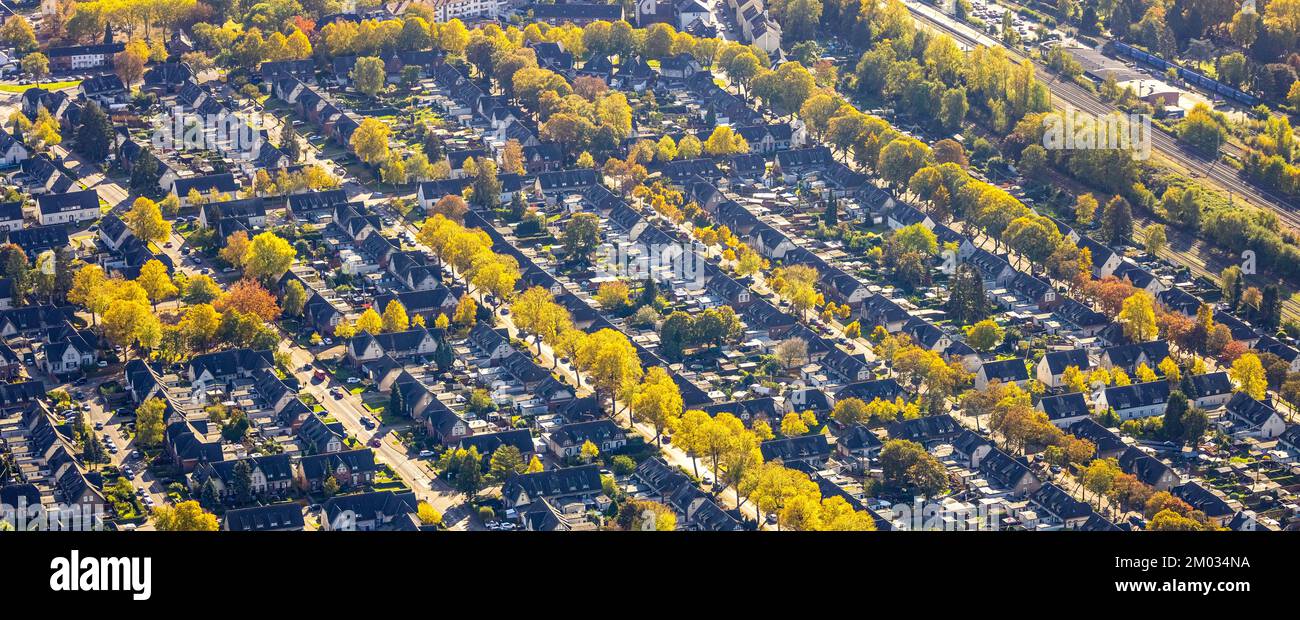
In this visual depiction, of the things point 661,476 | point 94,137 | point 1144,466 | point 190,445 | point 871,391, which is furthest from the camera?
point 94,137

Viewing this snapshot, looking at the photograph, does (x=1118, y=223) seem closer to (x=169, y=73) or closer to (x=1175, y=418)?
(x=1175, y=418)

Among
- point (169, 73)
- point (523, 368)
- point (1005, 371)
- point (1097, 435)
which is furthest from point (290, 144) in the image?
point (1097, 435)

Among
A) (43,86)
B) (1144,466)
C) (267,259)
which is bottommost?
(43,86)

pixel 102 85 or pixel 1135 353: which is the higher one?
pixel 1135 353

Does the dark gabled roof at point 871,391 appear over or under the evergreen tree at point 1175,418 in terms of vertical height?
under

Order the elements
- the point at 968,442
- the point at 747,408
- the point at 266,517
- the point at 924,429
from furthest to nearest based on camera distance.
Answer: the point at 747,408 → the point at 924,429 → the point at 968,442 → the point at 266,517

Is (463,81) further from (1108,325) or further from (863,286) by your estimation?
(1108,325)

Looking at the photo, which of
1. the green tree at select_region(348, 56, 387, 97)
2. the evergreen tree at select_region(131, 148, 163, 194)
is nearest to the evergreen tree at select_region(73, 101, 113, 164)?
the evergreen tree at select_region(131, 148, 163, 194)

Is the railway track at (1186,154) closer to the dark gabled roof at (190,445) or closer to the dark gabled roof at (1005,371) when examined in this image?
the dark gabled roof at (1005,371)

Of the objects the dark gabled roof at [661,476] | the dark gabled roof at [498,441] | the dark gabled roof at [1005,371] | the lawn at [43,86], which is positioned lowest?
the lawn at [43,86]

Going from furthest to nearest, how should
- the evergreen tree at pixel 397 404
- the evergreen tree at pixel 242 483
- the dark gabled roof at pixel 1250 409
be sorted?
the dark gabled roof at pixel 1250 409
the evergreen tree at pixel 397 404
the evergreen tree at pixel 242 483

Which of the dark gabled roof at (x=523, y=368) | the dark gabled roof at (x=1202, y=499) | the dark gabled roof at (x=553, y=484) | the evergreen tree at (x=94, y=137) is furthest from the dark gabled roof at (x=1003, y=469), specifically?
the evergreen tree at (x=94, y=137)
